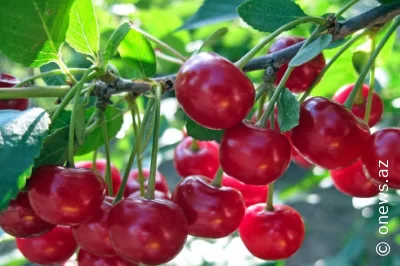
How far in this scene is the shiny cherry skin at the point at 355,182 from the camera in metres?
1.11

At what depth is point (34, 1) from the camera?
0.90m

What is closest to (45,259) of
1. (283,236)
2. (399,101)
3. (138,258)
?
(138,258)

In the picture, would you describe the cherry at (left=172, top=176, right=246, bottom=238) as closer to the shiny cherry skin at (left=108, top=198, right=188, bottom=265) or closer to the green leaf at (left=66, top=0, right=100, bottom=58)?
the shiny cherry skin at (left=108, top=198, right=188, bottom=265)

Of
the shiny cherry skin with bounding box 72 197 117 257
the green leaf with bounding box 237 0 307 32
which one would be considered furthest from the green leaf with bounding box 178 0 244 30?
the shiny cherry skin with bounding box 72 197 117 257

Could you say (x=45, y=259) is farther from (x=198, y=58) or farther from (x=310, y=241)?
(x=310, y=241)

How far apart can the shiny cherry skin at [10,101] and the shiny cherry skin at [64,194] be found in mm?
172

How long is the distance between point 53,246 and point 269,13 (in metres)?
0.54

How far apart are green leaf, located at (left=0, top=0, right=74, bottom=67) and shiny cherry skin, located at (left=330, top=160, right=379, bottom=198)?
55 centimetres

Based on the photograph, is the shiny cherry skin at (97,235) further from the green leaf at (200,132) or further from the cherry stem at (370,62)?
the cherry stem at (370,62)

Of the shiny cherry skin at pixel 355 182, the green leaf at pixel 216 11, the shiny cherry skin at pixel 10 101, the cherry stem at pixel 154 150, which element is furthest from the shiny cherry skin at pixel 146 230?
the green leaf at pixel 216 11

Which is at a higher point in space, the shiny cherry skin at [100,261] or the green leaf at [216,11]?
the green leaf at [216,11]

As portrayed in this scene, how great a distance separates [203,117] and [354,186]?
1.35ft

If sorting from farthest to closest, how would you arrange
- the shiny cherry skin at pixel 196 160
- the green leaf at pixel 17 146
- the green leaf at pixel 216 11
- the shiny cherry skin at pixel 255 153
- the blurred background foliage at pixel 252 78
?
1. the blurred background foliage at pixel 252 78
2. the green leaf at pixel 216 11
3. the shiny cherry skin at pixel 196 160
4. the shiny cherry skin at pixel 255 153
5. the green leaf at pixel 17 146

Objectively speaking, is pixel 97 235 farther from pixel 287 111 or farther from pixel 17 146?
pixel 287 111
